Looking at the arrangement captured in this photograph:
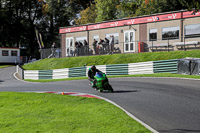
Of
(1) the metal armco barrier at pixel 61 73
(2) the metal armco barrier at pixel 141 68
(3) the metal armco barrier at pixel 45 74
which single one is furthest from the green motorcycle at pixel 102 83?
(3) the metal armco barrier at pixel 45 74

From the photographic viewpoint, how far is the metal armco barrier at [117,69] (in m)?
23.5

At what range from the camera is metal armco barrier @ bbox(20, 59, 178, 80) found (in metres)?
21.0

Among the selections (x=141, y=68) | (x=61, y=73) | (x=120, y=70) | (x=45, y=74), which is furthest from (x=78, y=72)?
(x=141, y=68)

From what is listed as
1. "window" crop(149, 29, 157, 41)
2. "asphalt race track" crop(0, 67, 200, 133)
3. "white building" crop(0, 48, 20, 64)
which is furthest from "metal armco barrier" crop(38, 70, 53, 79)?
"white building" crop(0, 48, 20, 64)

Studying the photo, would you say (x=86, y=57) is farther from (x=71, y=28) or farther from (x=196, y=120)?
(x=196, y=120)

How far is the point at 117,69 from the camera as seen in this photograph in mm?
23953

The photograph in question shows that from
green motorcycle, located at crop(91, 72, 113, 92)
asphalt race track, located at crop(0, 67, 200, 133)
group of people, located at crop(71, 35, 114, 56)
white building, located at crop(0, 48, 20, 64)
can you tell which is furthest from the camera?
white building, located at crop(0, 48, 20, 64)

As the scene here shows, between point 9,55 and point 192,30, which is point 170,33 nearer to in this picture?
point 192,30

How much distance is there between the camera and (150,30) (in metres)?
28.2

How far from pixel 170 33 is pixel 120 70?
697 cm

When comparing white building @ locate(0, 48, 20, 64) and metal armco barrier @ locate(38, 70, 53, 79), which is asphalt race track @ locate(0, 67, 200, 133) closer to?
metal armco barrier @ locate(38, 70, 53, 79)

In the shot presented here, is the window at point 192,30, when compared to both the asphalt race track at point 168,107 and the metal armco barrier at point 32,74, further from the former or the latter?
the metal armco barrier at point 32,74

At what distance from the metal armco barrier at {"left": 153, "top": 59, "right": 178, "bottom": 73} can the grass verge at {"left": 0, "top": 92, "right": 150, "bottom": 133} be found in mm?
11137

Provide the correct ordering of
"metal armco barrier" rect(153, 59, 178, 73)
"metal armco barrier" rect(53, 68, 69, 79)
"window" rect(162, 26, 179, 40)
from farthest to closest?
"metal armco barrier" rect(53, 68, 69, 79) → "window" rect(162, 26, 179, 40) → "metal armco barrier" rect(153, 59, 178, 73)
